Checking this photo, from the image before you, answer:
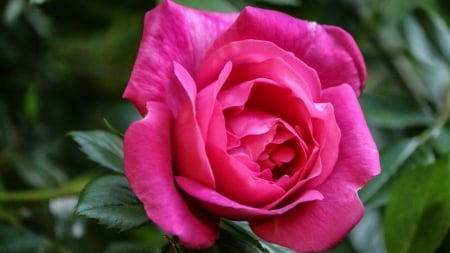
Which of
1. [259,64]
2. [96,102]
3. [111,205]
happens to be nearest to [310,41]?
[259,64]

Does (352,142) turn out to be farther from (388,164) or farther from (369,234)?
(369,234)

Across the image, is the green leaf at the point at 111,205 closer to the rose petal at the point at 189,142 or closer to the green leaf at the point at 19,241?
the rose petal at the point at 189,142

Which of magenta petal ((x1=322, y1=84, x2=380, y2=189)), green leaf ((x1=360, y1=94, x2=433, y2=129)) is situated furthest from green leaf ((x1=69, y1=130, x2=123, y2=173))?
green leaf ((x1=360, y1=94, x2=433, y2=129))

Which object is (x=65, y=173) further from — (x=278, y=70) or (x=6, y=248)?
(x=278, y=70)

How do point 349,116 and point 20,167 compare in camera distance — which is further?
point 20,167

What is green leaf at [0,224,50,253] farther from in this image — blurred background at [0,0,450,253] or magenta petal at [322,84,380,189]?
magenta petal at [322,84,380,189]

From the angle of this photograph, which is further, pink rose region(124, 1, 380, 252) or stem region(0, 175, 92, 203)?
stem region(0, 175, 92, 203)

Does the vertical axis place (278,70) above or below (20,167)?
above

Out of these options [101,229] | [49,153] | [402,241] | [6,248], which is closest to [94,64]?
[49,153]
